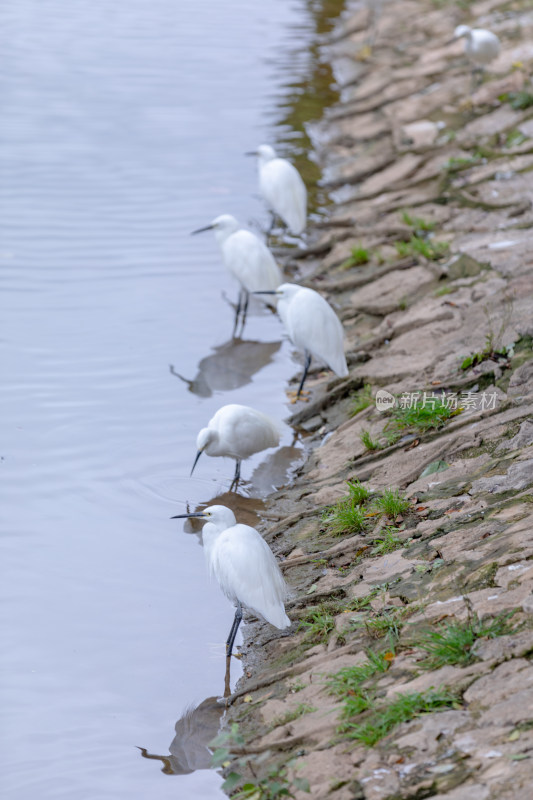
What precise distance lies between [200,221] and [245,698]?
22.4ft

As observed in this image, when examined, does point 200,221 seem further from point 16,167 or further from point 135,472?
point 135,472

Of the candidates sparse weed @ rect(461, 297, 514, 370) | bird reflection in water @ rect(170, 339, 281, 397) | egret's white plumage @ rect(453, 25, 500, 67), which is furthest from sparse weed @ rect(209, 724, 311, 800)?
egret's white plumage @ rect(453, 25, 500, 67)

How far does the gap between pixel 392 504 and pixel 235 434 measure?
1370mm

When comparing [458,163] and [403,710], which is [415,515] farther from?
[458,163]

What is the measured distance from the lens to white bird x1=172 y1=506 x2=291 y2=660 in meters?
4.18

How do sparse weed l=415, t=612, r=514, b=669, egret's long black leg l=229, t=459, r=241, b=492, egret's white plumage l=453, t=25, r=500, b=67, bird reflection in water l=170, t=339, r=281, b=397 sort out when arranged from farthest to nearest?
A: 1. egret's white plumage l=453, t=25, r=500, b=67
2. bird reflection in water l=170, t=339, r=281, b=397
3. egret's long black leg l=229, t=459, r=241, b=492
4. sparse weed l=415, t=612, r=514, b=669

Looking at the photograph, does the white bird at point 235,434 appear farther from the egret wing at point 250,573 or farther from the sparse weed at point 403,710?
the sparse weed at point 403,710

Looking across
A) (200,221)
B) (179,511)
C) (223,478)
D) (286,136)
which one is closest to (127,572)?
(179,511)

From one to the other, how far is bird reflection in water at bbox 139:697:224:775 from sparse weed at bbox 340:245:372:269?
5497 millimetres

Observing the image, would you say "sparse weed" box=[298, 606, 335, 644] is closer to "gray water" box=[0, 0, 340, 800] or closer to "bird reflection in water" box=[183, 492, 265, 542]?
"gray water" box=[0, 0, 340, 800]

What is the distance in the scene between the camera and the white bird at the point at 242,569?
13.7 ft

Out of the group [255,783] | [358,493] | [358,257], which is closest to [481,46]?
[358,257]

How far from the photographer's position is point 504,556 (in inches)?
149

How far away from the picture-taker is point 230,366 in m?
7.61
